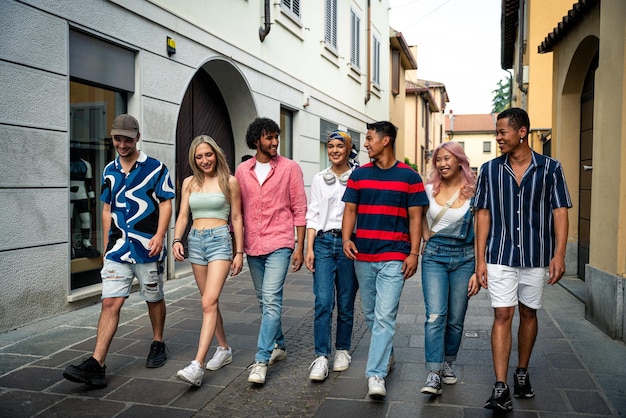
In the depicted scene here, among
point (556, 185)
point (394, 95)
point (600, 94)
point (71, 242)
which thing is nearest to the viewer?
point (556, 185)

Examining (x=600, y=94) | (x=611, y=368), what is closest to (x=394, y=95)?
(x=600, y=94)

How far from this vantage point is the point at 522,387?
400 centimetres

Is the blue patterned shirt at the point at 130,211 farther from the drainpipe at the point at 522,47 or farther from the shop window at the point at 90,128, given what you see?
the drainpipe at the point at 522,47

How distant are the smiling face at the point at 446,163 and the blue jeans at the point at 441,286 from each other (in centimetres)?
50

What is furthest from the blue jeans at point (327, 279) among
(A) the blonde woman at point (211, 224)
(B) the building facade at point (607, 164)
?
(B) the building facade at point (607, 164)

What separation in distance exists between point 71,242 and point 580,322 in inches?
217

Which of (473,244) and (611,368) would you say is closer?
(473,244)

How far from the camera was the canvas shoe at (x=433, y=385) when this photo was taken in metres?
3.97

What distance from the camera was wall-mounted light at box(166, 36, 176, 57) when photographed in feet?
26.7

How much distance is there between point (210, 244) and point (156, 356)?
101 centimetres

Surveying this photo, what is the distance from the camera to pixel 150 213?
14.8ft

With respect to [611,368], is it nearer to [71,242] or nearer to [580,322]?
[580,322]

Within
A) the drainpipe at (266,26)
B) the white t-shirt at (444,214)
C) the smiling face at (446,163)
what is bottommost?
the white t-shirt at (444,214)

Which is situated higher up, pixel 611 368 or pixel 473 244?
pixel 473 244
